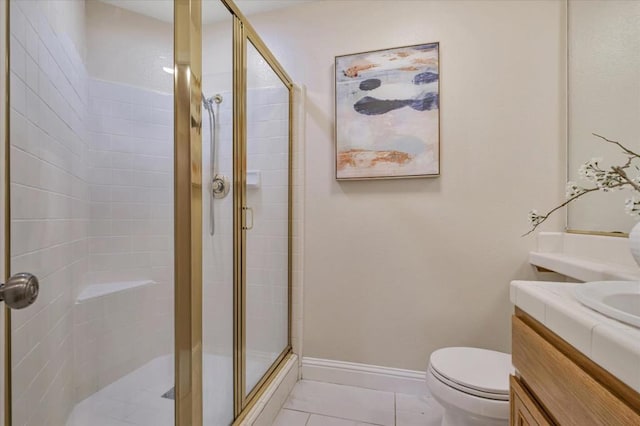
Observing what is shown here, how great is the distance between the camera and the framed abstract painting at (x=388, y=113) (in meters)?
1.62

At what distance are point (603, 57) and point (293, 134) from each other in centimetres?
151

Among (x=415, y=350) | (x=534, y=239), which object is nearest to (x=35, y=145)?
(x=415, y=350)

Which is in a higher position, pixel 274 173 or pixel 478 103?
pixel 478 103

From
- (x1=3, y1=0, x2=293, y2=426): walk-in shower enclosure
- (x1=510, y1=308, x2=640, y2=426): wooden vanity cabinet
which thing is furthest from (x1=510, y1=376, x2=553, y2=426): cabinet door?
(x1=3, y1=0, x2=293, y2=426): walk-in shower enclosure

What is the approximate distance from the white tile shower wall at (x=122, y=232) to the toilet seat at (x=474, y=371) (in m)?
1.13

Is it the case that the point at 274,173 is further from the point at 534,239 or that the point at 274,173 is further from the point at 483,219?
the point at 534,239

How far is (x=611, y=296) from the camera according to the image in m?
0.66

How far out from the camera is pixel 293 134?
184 cm

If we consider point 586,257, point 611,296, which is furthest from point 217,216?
point 586,257

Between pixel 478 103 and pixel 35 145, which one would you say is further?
pixel 478 103

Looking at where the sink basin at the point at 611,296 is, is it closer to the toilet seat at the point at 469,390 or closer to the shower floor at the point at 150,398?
the toilet seat at the point at 469,390

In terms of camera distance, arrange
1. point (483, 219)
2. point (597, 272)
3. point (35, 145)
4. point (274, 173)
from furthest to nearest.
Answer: point (274, 173) → point (483, 219) → point (597, 272) → point (35, 145)

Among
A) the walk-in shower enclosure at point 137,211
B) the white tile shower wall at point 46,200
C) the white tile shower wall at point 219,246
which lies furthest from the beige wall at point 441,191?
the white tile shower wall at point 46,200

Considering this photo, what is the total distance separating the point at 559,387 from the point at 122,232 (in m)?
1.54
